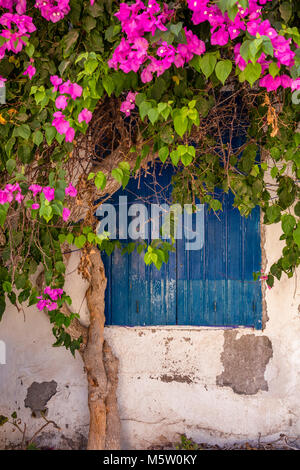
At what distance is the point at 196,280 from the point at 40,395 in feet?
4.98

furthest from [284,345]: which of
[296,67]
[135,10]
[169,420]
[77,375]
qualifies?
[135,10]

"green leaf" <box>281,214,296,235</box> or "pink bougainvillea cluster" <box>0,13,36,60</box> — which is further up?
"pink bougainvillea cluster" <box>0,13,36,60</box>

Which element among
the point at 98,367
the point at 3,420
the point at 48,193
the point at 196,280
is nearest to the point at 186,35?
the point at 48,193

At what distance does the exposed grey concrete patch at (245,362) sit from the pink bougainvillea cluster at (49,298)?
51.3 inches

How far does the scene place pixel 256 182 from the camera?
272 cm

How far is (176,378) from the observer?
3559 millimetres

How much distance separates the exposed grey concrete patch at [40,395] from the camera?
12.0ft

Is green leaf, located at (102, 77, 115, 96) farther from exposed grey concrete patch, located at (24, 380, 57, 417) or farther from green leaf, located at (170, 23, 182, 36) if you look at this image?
exposed grey concrete patch, located at (24, 380, 57, 417)

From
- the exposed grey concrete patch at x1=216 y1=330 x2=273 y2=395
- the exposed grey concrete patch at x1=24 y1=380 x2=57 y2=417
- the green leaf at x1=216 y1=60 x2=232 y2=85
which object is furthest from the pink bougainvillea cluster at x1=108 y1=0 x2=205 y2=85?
the exposed grey concrete patch at x1=24 y1=380 x2=57 y2=417

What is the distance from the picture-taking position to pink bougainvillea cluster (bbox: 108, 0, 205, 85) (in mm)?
1803

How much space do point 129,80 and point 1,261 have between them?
1.55m

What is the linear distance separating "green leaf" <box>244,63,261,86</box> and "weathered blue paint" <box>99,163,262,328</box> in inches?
67.9

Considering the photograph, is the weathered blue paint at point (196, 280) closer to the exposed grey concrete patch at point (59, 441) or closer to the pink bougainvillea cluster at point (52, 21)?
the exposed grey concrete patch at point (59, 441)

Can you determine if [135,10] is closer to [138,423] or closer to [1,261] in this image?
[1,261]
